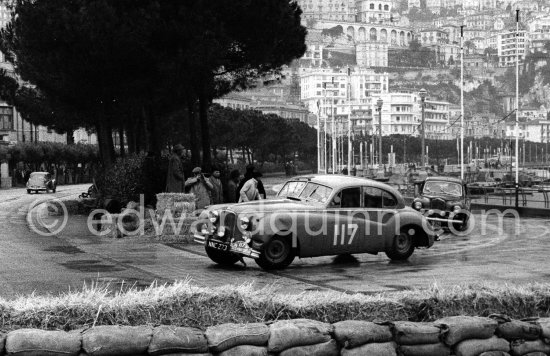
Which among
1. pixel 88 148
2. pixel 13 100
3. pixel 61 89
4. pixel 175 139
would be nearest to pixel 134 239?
pixel 61 89

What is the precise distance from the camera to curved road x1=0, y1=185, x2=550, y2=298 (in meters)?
11.9

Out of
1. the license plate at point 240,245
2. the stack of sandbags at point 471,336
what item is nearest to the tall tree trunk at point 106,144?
the license plate at point 240,245

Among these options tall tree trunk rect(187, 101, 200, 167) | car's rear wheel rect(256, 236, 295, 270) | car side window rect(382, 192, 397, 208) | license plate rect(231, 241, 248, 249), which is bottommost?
car's rear wheel rect(256, 236, 295, 270)

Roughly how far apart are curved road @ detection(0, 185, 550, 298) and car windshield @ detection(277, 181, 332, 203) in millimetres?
1181

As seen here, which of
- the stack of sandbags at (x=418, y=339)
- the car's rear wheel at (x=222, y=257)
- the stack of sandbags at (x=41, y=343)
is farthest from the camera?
the car's rear wheel at (x=222, y=257)

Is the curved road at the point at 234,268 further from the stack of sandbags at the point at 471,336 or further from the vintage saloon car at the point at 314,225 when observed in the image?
the stack of sandbags at the point at 471,336

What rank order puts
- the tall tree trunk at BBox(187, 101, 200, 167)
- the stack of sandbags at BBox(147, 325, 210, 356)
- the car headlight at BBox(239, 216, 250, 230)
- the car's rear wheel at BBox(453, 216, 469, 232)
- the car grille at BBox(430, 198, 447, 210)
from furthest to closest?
the tall tree trunk at BBox(187, 101, 200, 167) → the car grille at BBox(430, 198, 447, 210) → the car's rear wheel at BBox(453, 216, 469, 232) → the car headlight at BBox(239, 216, 250, 230) → the stack of sandbags at BBox(147, 325, 210, 356)

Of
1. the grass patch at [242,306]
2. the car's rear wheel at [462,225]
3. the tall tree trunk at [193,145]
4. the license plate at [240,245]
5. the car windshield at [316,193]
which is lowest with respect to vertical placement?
the car's rear wheel at [462,225]

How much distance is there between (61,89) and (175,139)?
136 ft

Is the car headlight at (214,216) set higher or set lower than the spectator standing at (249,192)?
lower

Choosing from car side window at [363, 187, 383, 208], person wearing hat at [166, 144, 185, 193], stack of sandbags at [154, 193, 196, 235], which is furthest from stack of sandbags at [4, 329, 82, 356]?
person wearing hat at [166, 144, 185, 193]

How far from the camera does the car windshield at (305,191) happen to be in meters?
14.5

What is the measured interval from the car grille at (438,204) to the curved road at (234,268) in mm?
3943

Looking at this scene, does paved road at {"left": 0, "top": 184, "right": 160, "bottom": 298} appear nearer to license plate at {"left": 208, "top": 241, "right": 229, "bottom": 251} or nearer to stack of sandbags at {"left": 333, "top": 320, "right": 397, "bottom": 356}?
license plate at {"left": 208, "top": 241, "right": 229, "bottom": 251}
